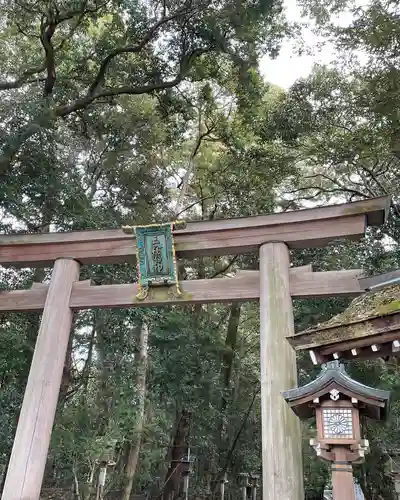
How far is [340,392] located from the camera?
3.38m

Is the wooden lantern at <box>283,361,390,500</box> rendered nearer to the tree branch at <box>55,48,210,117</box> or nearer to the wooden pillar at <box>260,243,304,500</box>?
the wooden pillar at <box>260,243,304,500</box>

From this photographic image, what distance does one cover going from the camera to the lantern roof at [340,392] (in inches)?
128

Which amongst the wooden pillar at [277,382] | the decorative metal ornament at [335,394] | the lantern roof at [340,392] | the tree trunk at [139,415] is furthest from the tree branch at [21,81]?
the decorative metal ornament at [335,394]

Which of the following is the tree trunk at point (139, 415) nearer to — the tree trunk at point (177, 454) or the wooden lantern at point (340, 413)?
the tree trunk at point (177, 454)

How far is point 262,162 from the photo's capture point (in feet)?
33.6

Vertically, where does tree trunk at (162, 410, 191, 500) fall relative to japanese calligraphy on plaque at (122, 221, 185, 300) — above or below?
below

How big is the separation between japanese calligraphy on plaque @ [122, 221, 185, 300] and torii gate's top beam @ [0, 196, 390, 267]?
14 cm

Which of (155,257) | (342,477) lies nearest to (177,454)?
(155,257)

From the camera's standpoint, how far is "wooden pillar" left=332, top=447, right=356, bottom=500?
10.5 ft

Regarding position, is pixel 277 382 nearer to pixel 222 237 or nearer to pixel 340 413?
pixel 340 413

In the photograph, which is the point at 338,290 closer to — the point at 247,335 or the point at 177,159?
the point at 177,159

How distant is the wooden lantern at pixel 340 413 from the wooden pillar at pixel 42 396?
304 cm

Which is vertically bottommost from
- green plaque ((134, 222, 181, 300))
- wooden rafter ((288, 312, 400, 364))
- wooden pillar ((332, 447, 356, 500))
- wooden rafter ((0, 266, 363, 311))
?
wooden pillar ((332, 447, 356, 500))

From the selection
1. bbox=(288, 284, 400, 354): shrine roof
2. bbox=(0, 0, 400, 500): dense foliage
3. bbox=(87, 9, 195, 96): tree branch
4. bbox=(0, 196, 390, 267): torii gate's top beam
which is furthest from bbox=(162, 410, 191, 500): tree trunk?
bbox=(87, 9, 195, 96): tree branch
